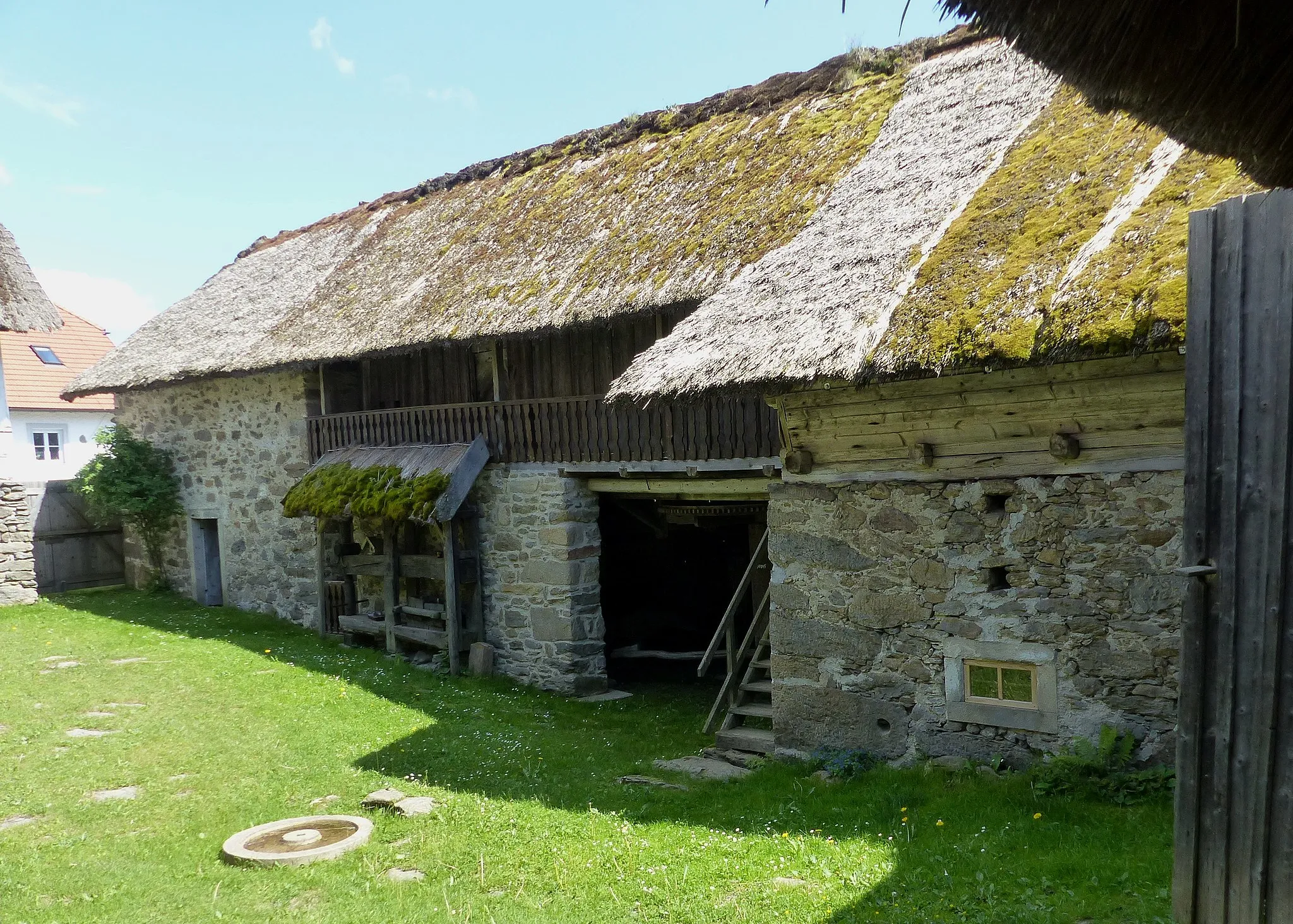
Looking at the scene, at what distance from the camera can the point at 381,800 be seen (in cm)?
593

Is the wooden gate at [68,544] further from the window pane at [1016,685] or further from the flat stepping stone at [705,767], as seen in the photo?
the window pane at [1016,685]

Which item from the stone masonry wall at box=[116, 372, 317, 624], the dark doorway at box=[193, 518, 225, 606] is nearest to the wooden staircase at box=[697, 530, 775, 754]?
the stone masonry wall at box=[116, 372, 317, 624]

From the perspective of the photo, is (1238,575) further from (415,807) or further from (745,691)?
(745,691)

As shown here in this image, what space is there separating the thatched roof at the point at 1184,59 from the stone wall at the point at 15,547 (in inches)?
559

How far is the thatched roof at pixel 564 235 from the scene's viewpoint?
26.9 ft

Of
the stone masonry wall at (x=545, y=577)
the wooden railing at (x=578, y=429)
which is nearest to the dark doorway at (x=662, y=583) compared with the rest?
the stone masonry wall at (x=545, y=577)

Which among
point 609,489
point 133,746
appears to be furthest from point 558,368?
point 133,746

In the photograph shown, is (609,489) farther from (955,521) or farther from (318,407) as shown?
(318,407)

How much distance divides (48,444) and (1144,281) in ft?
73.8

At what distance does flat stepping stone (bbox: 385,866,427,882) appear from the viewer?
489 centimetres

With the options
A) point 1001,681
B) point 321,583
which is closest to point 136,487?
point 321,583

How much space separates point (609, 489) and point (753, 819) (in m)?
4.20

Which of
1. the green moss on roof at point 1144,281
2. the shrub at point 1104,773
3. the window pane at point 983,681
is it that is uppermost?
the green moss on roof at point 1144,281

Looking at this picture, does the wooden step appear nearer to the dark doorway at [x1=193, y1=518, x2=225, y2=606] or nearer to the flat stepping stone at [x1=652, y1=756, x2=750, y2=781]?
the flat stepping stone at [x1=652, y1=756, x2=750, y2=781]
